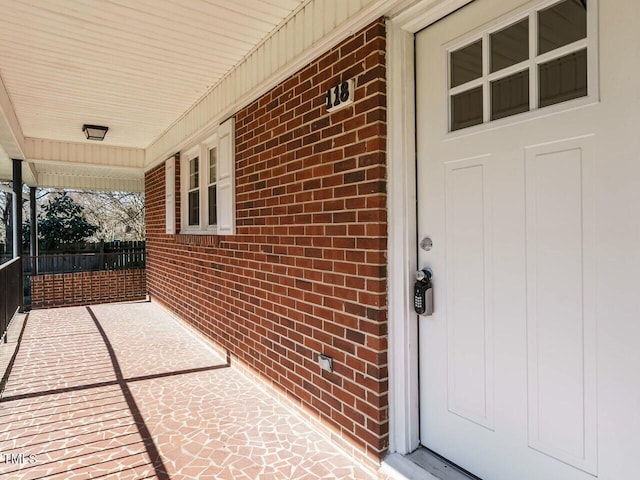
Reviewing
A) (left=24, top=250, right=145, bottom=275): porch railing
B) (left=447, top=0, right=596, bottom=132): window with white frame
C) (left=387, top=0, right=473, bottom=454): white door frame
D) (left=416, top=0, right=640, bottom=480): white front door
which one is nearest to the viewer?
(left=416, top=0, right=640, bottom=480): white front door

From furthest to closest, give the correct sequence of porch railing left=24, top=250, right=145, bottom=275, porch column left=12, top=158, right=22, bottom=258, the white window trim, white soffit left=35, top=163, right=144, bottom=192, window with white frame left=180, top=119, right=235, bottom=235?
1. porch railing left=24, top=250, right=145, bottom=275
2. white soffit left=35, top=163, right=144, bottom=192
3. porch column left=12, top=158, right=22, bottom=258
4. the white window trim
5. window with white frame left=180, top=119, right=235, bottom=235

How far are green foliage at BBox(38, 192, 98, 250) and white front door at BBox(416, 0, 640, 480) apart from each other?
14.8 m

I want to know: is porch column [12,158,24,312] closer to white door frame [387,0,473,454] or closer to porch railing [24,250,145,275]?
porch railing [24,250,145,275]

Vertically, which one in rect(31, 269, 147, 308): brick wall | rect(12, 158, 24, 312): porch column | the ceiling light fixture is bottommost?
rect(31, 269, 147, 308): brick wall

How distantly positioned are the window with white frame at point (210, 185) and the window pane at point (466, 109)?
7.68ft

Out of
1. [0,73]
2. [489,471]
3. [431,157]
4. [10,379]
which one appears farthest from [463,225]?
[0,73]

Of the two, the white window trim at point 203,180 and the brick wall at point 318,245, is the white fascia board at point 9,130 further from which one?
the brick wall at point 318,245

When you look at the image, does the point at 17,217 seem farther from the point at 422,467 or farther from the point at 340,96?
the point at 422,467

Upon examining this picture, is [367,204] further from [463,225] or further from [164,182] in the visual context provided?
[164,182]

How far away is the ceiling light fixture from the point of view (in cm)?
582

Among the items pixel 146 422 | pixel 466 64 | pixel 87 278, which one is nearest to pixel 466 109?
pixel 466 64

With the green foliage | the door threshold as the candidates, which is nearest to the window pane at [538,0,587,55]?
the door threshold

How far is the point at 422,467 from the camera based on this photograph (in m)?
2.04

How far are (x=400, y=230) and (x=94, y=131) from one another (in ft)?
17.9
